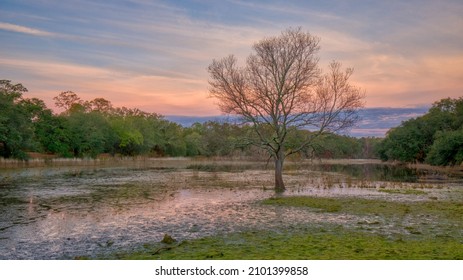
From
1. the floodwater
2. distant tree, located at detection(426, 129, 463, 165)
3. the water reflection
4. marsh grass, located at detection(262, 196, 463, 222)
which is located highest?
distant tree, located at detection(426, 129, 463, 165)

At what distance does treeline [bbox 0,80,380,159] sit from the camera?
3016cm

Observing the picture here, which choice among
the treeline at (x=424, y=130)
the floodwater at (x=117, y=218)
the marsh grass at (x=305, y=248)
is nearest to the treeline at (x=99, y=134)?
the floodwater at (x=117, y=218)

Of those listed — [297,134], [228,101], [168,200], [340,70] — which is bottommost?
[168,200]

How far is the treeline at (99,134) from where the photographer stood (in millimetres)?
30156

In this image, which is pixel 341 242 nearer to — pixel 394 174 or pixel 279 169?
pixel 279 169

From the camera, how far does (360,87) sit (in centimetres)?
2803

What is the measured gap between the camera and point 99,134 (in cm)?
8806

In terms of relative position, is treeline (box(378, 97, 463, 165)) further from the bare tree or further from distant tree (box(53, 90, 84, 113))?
distant tree (box(53, 90, 84, 113))

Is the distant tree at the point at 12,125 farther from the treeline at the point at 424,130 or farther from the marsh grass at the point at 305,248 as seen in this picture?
the treeline at the point at 424,130

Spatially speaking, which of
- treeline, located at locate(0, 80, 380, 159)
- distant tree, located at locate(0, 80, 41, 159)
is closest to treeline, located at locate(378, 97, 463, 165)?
treeline, located at locate(0, 80, 380, 159)

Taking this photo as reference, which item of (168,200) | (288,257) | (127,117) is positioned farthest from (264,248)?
(127,117)

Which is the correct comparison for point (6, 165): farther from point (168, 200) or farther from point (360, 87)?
point (360, 87)

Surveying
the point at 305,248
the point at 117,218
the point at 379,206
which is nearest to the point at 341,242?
the point at 305,248

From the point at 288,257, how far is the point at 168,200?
578 inches
